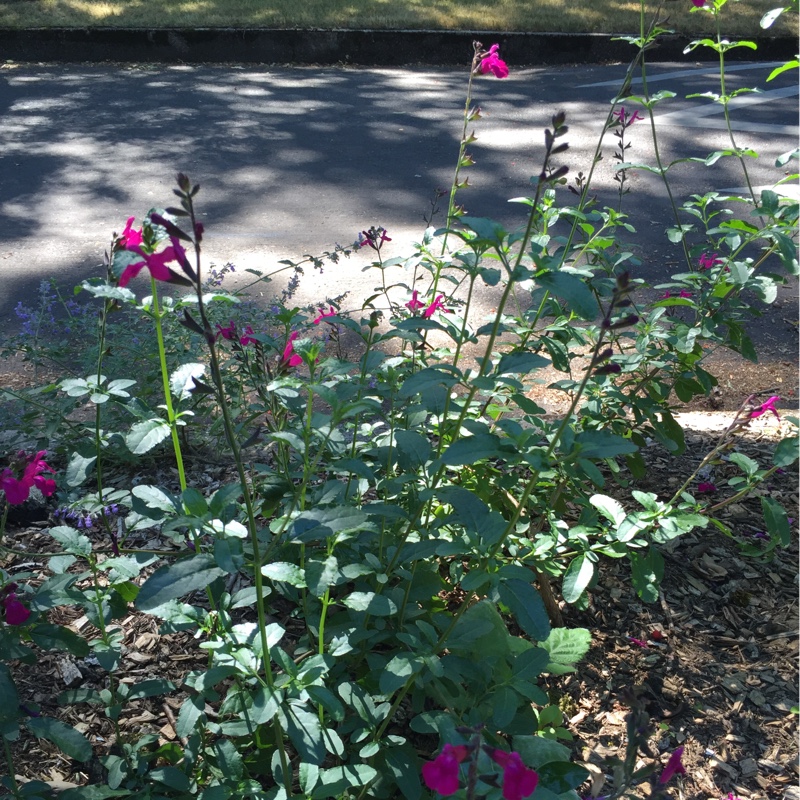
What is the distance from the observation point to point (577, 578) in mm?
1918

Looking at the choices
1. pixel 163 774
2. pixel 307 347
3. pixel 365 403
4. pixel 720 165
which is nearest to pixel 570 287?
pixel 365 403

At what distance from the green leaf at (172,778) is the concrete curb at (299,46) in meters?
10.4

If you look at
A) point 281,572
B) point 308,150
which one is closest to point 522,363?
point 281,572

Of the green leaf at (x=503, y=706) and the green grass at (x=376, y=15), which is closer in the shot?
the green leaf at (x=503, y=706)

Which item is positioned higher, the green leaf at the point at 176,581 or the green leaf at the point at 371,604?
the green leaf at the point at 176,581

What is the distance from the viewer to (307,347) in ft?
6.18

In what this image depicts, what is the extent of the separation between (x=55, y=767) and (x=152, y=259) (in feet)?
4.16

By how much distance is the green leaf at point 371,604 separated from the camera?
165 cm

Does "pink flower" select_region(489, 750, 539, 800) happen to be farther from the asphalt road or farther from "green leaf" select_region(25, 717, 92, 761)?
the asphalt road

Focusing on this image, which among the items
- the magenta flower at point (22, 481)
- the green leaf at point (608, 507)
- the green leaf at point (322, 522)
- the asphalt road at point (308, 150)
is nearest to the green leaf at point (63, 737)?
the magenta flower at point (22, 481)

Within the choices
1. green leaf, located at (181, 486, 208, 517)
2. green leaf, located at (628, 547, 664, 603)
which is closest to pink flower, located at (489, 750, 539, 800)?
green leaf, located at (181, 486, 208, 517)

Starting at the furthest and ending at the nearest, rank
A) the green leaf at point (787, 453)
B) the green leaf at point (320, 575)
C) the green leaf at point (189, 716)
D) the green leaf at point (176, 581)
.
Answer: the green leaf at point (787, 453) → the green leaf at point (189, 716) → the green leaf at point (320, 575) → the green leaf at point (176, 581)

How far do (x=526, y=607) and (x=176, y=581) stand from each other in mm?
617

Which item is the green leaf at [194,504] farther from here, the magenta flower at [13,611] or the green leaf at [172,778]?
the green leaf at [172,778]
